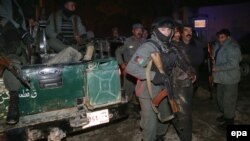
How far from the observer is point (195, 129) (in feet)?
18.6

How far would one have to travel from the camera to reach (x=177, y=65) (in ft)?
14.6

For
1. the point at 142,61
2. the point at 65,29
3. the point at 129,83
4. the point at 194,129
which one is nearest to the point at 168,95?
the point at 142,61

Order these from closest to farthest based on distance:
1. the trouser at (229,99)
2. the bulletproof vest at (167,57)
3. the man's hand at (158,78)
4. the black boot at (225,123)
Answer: the man's hand at (158,78), the bulletproof vest at (167,57), the trouser at (229,99), the black boot at (225,123)

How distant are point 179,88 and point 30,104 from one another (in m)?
Answer: 2.44

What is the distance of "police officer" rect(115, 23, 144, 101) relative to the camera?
271 inches

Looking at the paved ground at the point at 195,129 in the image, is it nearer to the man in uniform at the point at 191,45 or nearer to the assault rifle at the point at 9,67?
the man in uniform at the point at 191,45

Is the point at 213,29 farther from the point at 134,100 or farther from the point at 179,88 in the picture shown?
the point at 179,88

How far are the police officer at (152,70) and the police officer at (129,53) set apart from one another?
2555 millimetres

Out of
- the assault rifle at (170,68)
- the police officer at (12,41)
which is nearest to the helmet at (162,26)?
the assault rifle at (170,68)

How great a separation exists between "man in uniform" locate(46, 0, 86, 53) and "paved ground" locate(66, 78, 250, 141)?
194cm

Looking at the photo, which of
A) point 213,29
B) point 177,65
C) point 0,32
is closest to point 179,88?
point 177,65

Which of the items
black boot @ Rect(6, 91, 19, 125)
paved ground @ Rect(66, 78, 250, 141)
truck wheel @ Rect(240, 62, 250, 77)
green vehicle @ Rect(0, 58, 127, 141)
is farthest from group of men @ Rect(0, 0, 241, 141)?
truck wheel @ Rect(240, 62, 250, 77)

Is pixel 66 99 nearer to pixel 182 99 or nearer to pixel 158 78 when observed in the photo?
pixel 158 78

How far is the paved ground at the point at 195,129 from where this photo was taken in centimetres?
531
